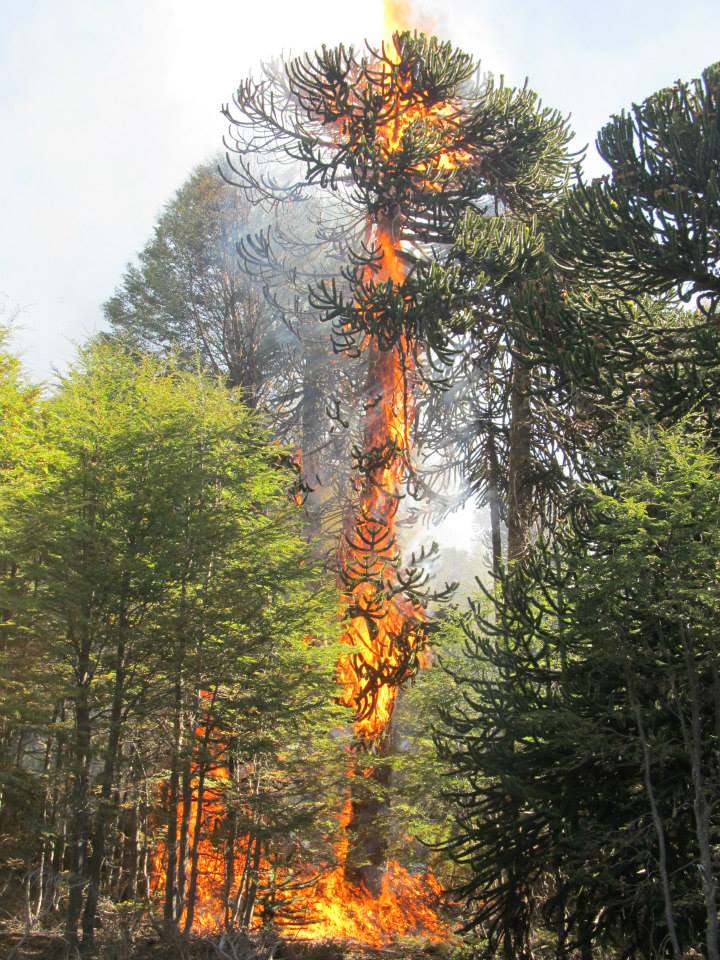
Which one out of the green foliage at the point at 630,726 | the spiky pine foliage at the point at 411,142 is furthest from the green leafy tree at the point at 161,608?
the spiky pine foliage at the point at 411,142

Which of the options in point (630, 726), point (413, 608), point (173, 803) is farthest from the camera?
point (413, 608)

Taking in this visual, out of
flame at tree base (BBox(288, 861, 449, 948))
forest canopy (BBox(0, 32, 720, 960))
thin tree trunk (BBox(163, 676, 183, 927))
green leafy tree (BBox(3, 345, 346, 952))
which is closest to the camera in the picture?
forest canopy (BBox(0, 32, 720, 960))

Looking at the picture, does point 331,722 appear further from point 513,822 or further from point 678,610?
point 678,610

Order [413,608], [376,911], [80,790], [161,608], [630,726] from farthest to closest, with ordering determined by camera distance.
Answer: [413,608] → [376,911] → [161,608] → [80,790] → [630,726]

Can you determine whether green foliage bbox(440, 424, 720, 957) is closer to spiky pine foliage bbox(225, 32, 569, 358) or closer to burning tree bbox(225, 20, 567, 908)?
burning tree bbox(225, 20, 567, 908)

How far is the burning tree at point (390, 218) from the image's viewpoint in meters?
16.6

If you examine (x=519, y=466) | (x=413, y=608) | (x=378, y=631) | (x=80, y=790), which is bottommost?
(x=80, y=790)

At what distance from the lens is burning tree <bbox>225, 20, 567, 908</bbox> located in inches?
655

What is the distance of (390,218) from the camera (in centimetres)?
1964

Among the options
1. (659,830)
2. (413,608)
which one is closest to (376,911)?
(413,608)

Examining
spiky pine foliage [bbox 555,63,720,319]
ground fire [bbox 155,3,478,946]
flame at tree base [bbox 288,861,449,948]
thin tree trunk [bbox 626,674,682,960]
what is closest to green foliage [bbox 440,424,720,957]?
thin tree trunk [bbox 626,674,682,960]

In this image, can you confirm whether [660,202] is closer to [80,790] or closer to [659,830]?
[659,830]

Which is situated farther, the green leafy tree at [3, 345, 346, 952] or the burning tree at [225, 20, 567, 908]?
the burning tree at [225, 20, 567, 908]

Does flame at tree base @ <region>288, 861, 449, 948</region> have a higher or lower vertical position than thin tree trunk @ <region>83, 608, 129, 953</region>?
lower
